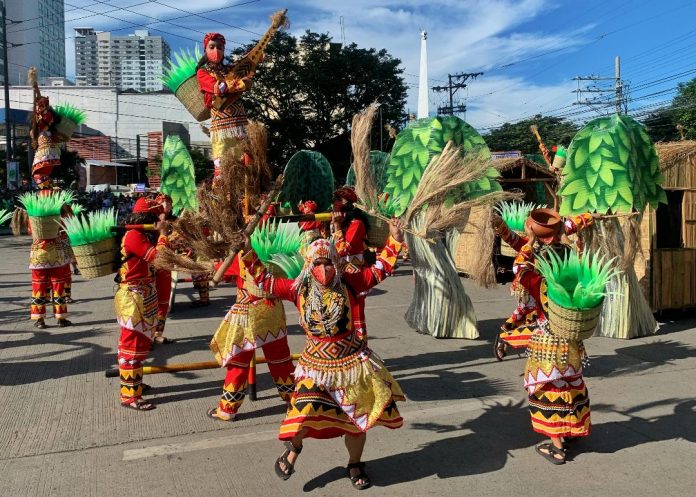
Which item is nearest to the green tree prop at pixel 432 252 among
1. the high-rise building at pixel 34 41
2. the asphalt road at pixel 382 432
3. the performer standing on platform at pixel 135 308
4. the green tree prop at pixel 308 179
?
the asphalt road at pixel 382 432

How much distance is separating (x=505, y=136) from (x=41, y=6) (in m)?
80.4

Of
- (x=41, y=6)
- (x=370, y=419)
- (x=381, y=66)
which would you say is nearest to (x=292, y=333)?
(x=370, y=419)

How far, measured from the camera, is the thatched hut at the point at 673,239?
7707 mm

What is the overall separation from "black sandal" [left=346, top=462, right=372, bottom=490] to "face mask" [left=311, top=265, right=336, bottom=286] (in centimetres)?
110

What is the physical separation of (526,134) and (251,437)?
4795 cm

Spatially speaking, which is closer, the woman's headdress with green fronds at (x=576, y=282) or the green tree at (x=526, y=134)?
the woman's headdress with green fronds at (x=576, y=282)

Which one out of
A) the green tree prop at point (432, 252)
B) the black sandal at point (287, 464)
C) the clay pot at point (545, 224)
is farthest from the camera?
the green tree prop at point (432, 252)

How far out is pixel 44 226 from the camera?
735cm

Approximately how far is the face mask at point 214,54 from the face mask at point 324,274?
3675mm

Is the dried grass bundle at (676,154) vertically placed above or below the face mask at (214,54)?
below

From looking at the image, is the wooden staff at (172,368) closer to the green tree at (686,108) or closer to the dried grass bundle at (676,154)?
the dried grass bundle at (676,154)

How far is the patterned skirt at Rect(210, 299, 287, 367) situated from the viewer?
166 inches

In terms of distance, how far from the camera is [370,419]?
126 inches

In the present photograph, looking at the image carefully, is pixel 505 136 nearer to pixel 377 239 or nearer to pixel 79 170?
pixel 79 170
